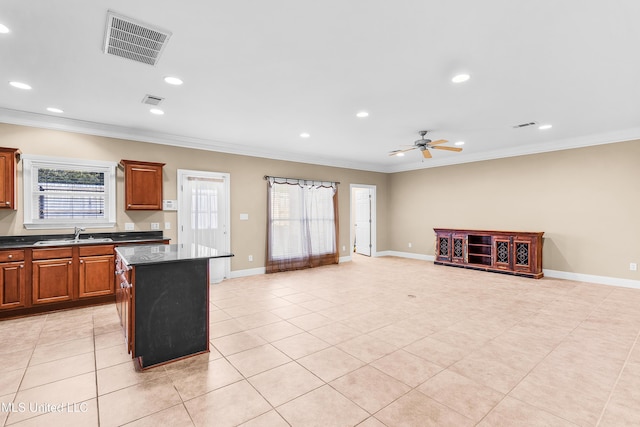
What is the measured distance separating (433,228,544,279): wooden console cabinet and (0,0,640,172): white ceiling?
7.20 feet

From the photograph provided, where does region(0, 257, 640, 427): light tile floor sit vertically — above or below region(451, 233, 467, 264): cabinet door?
below

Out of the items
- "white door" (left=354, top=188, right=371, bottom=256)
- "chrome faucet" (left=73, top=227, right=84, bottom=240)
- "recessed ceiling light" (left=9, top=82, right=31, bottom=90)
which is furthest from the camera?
"white door" (left=354, top=188, right=371, bottom=256)

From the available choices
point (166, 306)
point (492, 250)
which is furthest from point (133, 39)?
point (492, 250)

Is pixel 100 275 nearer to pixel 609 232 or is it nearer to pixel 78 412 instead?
pixel 78 412

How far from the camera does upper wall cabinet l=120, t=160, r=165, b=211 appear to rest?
4.77 m

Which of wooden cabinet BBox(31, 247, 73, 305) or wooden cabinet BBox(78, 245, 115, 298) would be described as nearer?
wooden cabinet BBox(31, 247, 73, 305)

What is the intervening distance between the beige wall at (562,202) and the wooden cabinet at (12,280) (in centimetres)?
796

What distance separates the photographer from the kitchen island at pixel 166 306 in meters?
2.51

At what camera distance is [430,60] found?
276cm

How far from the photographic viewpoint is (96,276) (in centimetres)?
414

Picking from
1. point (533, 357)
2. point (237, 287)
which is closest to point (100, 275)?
point (237, 287)

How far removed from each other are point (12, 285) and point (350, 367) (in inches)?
166

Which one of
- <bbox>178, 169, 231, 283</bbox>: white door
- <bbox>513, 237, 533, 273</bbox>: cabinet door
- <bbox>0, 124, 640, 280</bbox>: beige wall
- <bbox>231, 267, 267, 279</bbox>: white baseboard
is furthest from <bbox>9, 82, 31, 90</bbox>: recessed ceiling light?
<bbox>513, 237, 533, 273</bbox>: cabinet door

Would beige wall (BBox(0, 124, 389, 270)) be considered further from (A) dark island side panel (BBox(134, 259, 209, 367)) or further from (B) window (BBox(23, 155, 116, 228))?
(A) dark island side panel (BBox(134, 259, 209, 367))
